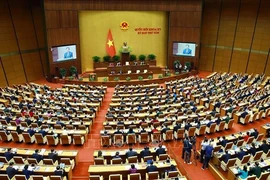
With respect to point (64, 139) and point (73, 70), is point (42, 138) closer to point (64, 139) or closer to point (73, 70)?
point (64, 139)

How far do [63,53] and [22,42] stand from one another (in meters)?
4.09

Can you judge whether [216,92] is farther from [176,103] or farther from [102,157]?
[102,157]

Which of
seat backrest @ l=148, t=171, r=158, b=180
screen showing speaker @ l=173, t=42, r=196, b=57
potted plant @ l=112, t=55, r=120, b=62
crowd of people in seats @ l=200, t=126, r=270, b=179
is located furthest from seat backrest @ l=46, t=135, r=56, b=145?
screen showing speaker @ l=173, t=42, r=196, b=57

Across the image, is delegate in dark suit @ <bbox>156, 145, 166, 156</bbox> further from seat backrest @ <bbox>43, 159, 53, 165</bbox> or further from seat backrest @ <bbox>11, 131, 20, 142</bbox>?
seat backrest @ <bbox>11, 131, 20, 142</bbox>

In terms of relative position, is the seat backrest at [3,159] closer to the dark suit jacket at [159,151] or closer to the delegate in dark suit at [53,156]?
the delegate in dark suit at [53,156]

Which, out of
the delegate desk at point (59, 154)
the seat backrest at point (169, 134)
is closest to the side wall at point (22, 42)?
the delegate desk at point (59, 154)

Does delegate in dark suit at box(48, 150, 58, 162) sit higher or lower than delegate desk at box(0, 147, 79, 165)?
higher

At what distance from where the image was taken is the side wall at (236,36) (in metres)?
27.1

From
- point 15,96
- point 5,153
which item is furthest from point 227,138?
point 15,96

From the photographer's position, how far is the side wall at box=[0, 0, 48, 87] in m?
24.7

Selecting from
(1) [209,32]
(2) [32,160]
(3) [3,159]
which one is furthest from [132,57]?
(3) [3,159]

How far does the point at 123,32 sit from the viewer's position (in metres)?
30.4

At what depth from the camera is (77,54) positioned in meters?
28.1

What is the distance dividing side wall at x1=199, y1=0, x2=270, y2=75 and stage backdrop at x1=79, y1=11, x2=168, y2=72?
507 centimetres
